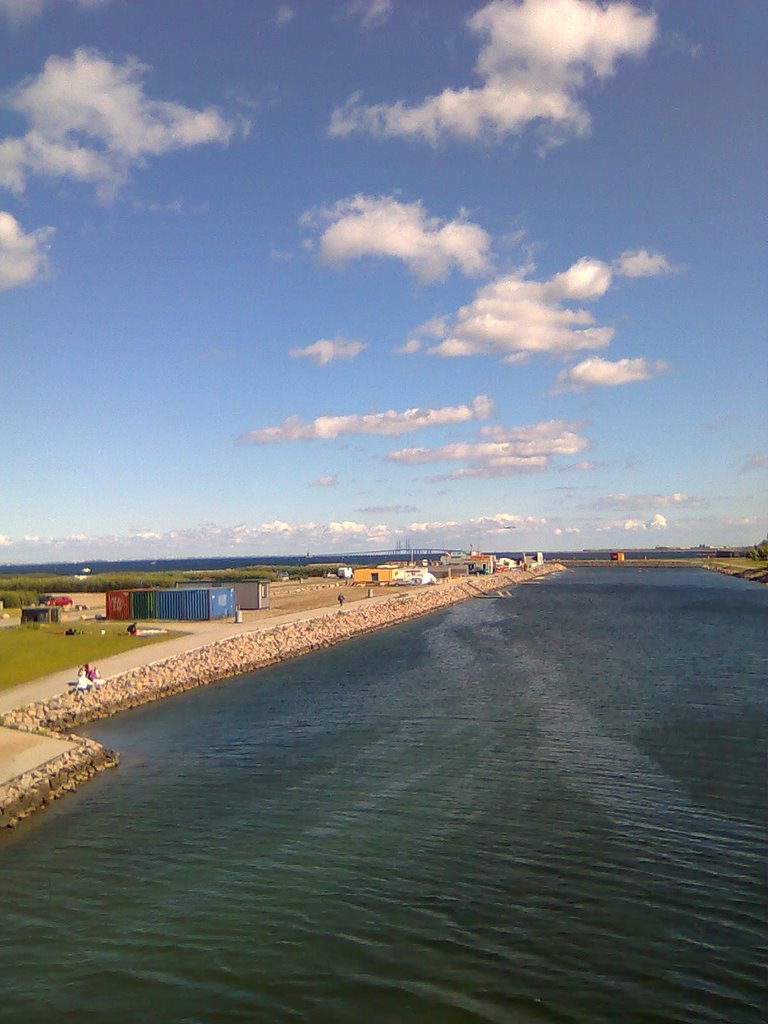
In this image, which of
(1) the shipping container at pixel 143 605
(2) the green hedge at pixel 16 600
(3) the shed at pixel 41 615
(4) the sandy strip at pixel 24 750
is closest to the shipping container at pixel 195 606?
(1) the shipping container at pixel 143 605

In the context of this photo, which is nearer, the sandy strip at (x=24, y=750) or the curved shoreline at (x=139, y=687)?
the curved shoreline at (x=139, y=687)

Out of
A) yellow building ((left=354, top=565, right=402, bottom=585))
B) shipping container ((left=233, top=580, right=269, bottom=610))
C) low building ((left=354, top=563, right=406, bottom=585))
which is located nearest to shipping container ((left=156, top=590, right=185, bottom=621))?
shipping container ((left=233, top=580, right=269, bottom=610))

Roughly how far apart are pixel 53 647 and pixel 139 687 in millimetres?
12179

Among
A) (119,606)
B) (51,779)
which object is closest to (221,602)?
→ (119,606)

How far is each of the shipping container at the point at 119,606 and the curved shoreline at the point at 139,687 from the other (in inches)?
586

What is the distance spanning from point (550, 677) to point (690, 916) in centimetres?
2746

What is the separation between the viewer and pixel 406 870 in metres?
17.2

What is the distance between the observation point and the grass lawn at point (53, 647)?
132 ft

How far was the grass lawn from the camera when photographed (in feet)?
132

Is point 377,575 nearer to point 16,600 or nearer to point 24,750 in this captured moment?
point 16,600

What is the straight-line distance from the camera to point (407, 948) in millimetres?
13961

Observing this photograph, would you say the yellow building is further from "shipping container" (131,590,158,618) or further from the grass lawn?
the grass lawn

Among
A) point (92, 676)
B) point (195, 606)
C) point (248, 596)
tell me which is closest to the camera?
point (92, 676)

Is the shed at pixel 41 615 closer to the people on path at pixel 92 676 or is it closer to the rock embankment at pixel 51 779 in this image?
the people on path at pixel 92 676
